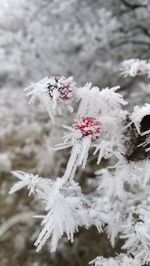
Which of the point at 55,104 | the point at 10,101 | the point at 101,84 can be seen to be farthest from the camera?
the point at 10,101

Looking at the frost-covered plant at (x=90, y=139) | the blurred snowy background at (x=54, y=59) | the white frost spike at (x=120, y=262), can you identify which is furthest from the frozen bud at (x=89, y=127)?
the blurred snowy background at (x=54, y=59)

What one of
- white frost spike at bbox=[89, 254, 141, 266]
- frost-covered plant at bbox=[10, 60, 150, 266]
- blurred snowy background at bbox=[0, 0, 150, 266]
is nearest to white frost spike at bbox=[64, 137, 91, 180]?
frost-covered plant at bbox=[10, 60, 150, 266]

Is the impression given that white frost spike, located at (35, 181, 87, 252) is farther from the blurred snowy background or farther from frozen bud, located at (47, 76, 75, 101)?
the blurred snowy background

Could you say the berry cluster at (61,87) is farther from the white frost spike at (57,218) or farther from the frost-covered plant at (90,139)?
the white frost spike at (57,218)

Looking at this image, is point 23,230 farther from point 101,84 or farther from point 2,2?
point 2,2

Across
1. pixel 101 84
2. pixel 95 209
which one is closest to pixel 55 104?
pixel 95 209

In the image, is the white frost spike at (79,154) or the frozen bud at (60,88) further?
the frozen bud at (60,88)
